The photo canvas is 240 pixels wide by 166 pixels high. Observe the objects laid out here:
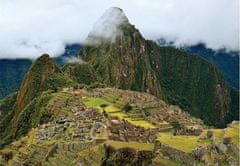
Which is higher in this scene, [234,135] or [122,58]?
[122,58]

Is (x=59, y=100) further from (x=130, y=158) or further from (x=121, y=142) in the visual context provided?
(x=130, y=158)

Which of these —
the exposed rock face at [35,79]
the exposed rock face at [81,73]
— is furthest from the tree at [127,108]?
the exposed rock face at [81,73]

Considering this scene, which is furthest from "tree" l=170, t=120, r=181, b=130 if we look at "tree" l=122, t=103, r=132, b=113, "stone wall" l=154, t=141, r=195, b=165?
"stone wall" l=154, t=141, r=195, b=165

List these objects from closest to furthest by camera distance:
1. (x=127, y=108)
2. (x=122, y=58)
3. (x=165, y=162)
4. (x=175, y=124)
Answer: (x=165, y=162) → (x=175, y=124) → (x=127, y=108) → (x=122, y=58)

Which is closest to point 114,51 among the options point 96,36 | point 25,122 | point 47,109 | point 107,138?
point 96,36

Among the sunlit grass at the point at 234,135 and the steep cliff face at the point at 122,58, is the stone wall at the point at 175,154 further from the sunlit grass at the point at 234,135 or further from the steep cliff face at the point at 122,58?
the steep cliff face at the point at 122,58

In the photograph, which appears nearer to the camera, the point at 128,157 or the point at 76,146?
the point at 128,157

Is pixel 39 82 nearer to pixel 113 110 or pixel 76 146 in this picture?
pixel 113 110

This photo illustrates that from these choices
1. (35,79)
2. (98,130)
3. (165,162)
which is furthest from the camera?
(35,79)

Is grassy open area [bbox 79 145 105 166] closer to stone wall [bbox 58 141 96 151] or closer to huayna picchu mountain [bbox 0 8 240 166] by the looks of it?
huayna picchu mountain [bbox 0 8 240 166]

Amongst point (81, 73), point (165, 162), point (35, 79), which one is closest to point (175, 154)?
point (165, 162)
